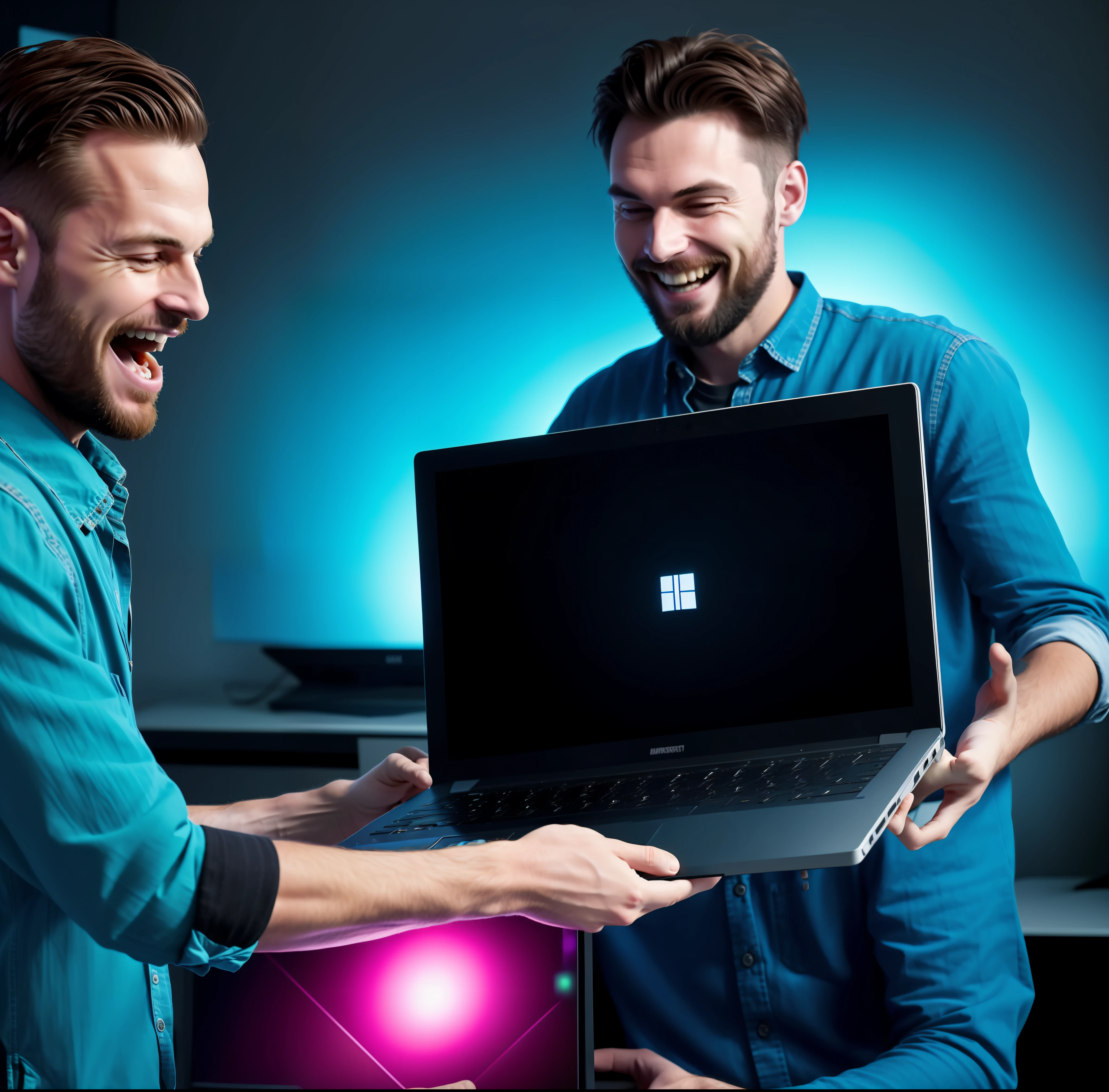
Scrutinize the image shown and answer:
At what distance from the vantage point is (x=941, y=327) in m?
1.21

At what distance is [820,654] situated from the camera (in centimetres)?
101

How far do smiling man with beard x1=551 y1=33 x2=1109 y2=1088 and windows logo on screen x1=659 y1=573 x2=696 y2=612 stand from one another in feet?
0.16

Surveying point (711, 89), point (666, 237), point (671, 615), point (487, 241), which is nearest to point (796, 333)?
point (666, 237)

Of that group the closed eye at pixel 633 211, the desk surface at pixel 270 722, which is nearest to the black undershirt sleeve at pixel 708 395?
the closed eye at pixel 633 211

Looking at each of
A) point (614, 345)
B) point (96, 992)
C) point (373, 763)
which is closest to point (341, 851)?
point (96, 992)

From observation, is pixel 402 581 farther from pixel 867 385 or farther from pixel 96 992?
pixel 96 992

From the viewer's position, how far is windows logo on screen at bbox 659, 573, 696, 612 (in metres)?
1.07

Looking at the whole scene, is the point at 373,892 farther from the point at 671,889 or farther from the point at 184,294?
the point at 184,294

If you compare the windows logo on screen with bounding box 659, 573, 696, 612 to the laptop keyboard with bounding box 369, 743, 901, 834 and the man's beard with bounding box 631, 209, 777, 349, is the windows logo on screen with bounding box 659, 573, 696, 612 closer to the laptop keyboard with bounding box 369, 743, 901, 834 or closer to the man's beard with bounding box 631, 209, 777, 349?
the laptop keyboard with bounding box 369, 743, 901, 834

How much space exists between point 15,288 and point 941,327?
38.0 inches

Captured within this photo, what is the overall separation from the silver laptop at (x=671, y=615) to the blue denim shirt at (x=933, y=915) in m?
0.18

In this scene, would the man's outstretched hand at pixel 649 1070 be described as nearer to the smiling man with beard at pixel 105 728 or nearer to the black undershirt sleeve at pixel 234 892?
the smiling man with beard at pixel 105 728

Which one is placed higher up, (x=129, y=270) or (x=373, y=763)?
(x=129, y=270)

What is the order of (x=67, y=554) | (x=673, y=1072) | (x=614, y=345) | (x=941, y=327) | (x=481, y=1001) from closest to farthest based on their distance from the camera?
(x=67, y=554)
(x=481, y=1001)
(x=673, y=1072)
(x=941, y=327)
(x=614, y=345)
